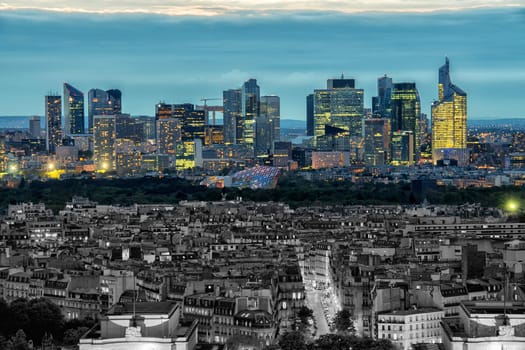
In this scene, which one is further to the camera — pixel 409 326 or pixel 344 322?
pixel 344 322

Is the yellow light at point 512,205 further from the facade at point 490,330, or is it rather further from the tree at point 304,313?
the facade at point 490,330

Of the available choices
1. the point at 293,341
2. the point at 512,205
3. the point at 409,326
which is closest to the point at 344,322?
the point at 409,326

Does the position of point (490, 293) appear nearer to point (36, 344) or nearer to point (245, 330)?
point (245, 330)

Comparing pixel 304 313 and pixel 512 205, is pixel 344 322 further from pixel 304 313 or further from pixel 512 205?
pixel 512 205

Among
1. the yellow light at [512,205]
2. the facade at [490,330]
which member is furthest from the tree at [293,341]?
the yellow light at [512,205]

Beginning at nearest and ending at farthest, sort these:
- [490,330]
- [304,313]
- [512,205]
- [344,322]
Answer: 1. [490,330]
2. [344,322]
3. [304,313]
4. [512,205]
